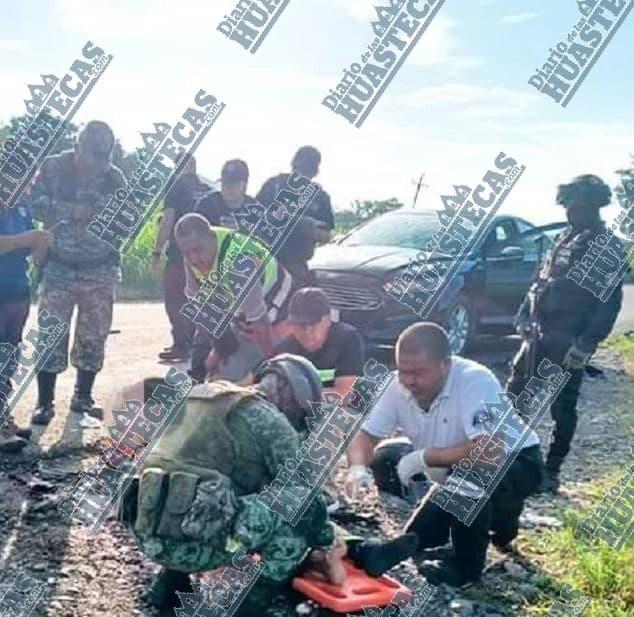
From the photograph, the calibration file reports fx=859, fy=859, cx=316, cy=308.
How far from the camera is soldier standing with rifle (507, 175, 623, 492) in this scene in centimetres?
477

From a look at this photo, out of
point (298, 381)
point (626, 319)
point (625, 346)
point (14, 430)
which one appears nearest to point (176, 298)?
point (14, 430)

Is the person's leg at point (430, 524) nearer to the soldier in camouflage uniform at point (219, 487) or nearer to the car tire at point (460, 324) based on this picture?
the soldier in camouflage uniform at point (219, 487)

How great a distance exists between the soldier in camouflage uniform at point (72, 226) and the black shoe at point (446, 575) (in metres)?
2.74

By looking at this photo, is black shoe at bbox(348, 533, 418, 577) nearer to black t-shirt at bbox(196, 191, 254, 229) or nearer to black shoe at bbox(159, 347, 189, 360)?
black t-shirt at bbox(196, 191, 254, 229)

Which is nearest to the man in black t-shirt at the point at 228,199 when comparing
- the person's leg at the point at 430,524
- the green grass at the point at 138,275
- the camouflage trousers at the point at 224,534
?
the person's leg at the point at 430,524

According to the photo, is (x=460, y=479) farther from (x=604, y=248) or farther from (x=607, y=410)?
(x=607, y=410)

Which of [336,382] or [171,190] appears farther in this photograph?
[171,190]

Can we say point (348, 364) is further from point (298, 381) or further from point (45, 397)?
point (45, 397)

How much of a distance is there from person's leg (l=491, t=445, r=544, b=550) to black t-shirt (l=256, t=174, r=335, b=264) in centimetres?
281

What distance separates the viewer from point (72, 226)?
17.2 ft

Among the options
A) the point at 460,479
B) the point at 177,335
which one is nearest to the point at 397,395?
the point at 460,479

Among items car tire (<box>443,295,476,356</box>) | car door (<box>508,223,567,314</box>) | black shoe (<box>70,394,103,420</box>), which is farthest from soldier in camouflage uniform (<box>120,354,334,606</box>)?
car door (<box>508,223,567,314</box>)

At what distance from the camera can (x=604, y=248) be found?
487 centimetres

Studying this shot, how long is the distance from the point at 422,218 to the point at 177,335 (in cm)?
275
